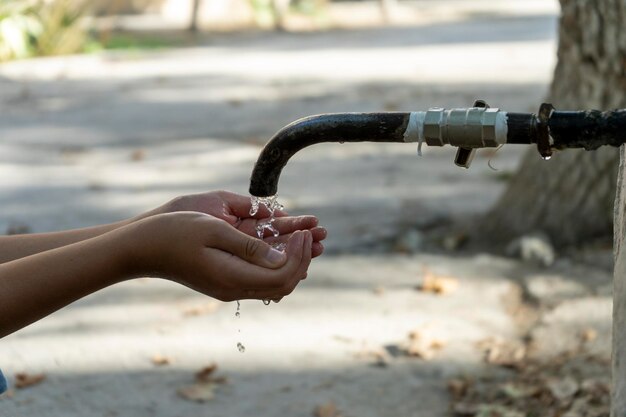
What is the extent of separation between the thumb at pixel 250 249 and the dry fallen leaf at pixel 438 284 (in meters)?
2.82

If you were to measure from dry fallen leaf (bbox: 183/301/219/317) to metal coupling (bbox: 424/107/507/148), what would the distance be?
2799mm

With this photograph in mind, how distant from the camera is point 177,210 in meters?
2.10

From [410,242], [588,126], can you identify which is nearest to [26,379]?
[410,242]

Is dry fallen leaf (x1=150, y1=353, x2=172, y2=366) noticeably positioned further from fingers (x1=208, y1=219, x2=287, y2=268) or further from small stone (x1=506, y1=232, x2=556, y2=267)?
fingers (x1=208, y1=219, x2=287, y2=268)

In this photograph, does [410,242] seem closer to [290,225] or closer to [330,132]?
[290,225]

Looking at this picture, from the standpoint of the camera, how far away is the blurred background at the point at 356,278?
3629 millimetres

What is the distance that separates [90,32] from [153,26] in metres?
2.79

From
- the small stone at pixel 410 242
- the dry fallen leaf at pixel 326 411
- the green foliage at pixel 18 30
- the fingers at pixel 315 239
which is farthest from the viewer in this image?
the green foliage at pixel 18 30

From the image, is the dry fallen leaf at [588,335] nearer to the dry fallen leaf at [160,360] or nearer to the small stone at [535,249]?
the small stone at [535,249]

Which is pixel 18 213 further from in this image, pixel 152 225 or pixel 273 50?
pixel 273 50

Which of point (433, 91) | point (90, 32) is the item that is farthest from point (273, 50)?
point (433, 91)

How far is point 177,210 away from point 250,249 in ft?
1.18

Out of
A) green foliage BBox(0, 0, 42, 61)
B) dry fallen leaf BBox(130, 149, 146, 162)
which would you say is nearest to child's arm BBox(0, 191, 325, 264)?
dry fallen leaf BBox(130, 149, 146, 162)

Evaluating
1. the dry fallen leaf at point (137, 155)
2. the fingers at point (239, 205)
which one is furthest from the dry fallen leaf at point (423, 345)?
the dry fallen leaf at point (137, 155)
